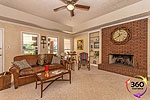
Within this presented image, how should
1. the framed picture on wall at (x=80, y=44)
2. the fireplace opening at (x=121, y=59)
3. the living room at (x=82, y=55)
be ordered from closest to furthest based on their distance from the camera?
1. the living room at (x=82, y=55)
2. the fireplace opening at (x=121, y=59)
3. the framed picture on wall at (x=80, y=44)

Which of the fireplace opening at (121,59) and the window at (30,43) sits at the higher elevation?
the window at (30,43)

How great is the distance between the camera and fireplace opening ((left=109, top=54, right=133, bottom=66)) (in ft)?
12.3

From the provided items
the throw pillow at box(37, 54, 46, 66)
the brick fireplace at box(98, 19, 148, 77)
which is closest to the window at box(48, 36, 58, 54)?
the throw pillow at box(37, 54, 46, 66)

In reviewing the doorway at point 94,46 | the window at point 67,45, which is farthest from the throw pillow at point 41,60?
the doorway at point 94,46

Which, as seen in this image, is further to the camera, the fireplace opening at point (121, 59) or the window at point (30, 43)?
the window at point (30, 43)

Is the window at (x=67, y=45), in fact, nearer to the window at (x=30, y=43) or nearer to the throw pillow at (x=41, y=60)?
the window at (x=30, y=43)

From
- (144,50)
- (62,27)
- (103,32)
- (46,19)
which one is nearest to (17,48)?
(46,19)

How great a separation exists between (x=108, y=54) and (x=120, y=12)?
2.22 meters

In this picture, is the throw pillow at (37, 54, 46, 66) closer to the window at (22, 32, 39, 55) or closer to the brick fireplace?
the window at (22, 32, 39, 55)

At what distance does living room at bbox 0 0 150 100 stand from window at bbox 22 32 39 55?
5 centimetres

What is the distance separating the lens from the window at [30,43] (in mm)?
4164

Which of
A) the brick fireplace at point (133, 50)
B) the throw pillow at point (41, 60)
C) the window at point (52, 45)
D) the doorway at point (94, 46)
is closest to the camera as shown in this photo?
the brick fireplace at point (133, 50)

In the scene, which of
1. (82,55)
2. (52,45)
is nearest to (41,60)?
(52,45)

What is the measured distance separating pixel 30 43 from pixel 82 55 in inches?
131
